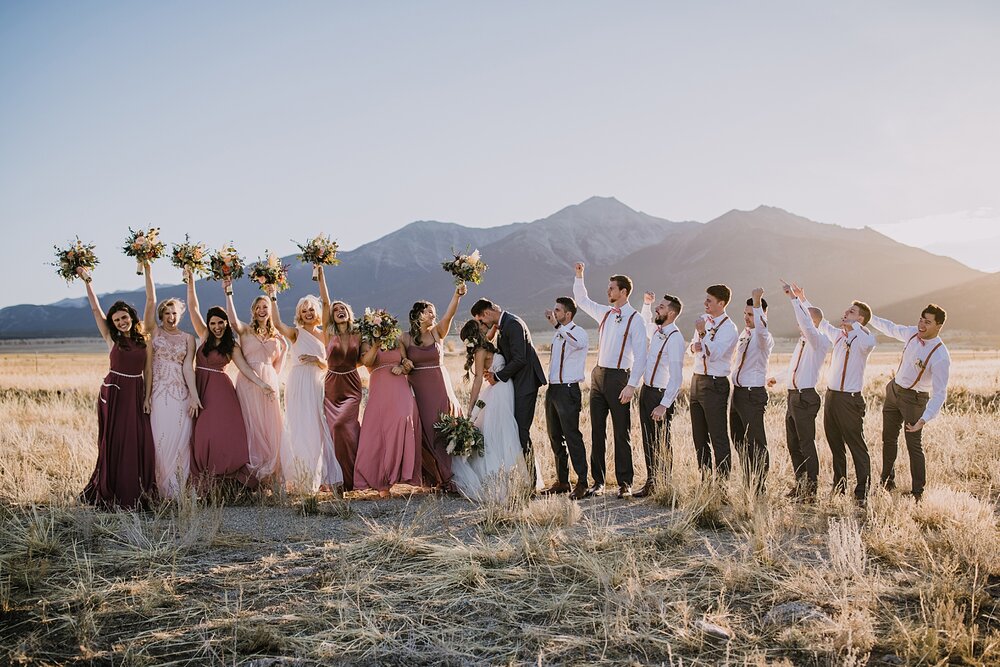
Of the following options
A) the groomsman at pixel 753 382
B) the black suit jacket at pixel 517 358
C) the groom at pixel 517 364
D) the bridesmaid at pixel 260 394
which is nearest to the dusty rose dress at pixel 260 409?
the bridesmaid at pixel 260 394

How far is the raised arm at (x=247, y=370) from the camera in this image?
862cm

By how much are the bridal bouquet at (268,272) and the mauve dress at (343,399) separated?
3.45 ft

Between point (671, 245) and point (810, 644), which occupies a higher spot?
point (671, 245)

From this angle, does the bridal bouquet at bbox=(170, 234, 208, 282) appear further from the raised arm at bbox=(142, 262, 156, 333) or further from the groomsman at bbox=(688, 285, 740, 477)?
the groomsman at bbox=(688, 285, 740, 477)

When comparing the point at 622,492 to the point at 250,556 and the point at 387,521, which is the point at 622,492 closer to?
the point at 387,521

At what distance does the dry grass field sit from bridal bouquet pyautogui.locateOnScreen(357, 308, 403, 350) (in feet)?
6.44

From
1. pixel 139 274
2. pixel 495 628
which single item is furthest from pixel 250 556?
pixel 139 274

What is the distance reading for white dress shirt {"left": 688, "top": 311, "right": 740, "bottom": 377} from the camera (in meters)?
8.23

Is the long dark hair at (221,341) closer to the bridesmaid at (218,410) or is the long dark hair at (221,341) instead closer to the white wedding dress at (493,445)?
the bridesmaid at (218,410)

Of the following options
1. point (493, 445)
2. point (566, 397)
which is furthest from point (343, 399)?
point (566, 397)

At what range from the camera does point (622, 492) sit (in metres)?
8.62

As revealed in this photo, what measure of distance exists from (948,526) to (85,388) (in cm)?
2137

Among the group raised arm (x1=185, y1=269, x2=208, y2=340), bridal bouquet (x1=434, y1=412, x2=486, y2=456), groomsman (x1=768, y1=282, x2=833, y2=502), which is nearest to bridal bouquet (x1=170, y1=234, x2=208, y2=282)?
raised arm (x1=185, y1=269, x2=208, y2=340)

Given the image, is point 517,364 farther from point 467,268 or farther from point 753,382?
point 753,382
